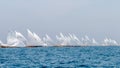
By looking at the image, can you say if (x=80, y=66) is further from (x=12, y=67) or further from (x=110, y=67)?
(x=12, y=67)

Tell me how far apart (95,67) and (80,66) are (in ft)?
8.16

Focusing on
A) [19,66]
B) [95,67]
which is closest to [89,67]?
[95,67]

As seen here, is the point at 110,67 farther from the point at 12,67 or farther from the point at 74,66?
the point at 12,67

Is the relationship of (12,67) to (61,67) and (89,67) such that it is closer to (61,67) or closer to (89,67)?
(61,67)

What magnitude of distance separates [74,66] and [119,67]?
5703mm

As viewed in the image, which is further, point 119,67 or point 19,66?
point 19,66

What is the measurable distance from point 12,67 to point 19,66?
1887 mm

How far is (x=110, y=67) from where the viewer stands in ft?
161

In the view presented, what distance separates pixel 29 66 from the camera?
51188 mm

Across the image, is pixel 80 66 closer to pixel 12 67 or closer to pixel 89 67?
pixel 89 67

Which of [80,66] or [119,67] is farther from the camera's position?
[80,66]

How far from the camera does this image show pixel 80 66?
5141 centimetres

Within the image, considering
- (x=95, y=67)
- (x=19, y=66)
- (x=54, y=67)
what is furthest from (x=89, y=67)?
(x=19, y=66)

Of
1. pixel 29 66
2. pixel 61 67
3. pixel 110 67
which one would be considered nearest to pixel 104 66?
pixel 110 67
